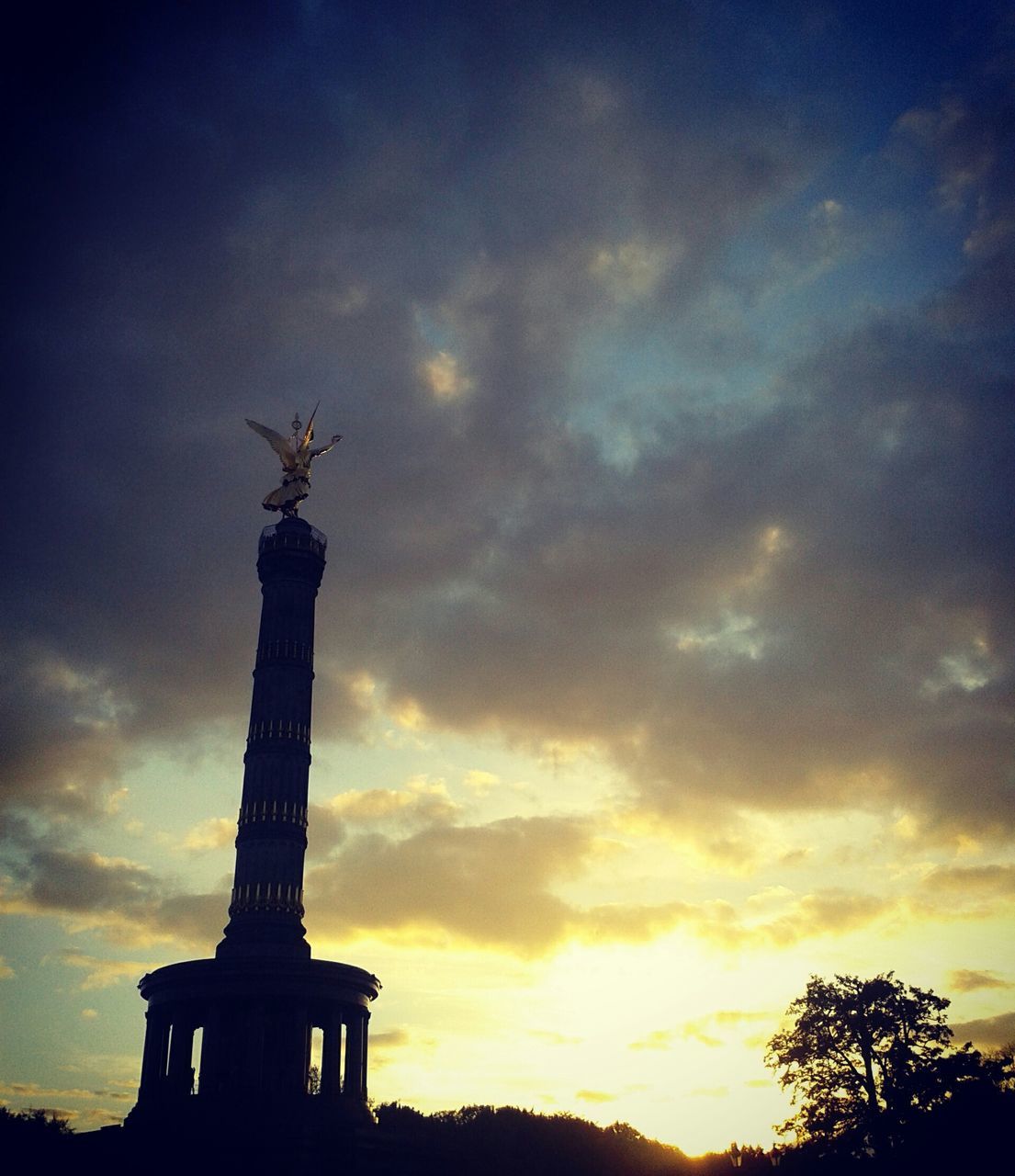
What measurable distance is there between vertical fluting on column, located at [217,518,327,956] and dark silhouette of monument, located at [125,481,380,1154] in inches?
2.7

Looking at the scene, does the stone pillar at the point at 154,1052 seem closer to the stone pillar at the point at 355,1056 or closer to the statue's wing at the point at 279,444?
the stone pillar at the point at 355,1056

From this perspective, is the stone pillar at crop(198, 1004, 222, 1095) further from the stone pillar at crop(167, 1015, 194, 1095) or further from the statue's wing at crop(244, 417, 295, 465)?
the statue's wing at crop(244, 417, 295, 465)

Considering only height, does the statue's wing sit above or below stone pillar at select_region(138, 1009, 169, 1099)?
above

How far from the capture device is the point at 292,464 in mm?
68250

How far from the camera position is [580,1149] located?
4491 cm

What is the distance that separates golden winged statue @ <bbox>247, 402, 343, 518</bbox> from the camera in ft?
221

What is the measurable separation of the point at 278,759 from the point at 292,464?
2076 centimetres

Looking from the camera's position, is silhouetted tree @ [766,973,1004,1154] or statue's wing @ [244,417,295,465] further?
statue's wing @ [244,417,295,465]

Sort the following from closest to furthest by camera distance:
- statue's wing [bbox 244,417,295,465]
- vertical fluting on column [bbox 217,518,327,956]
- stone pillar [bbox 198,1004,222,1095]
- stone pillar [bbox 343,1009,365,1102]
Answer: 1. stone pillar [bbox 198,1004,222,1095]
2. stone pillar [bbox 343,1009,365,1102]
3. vertical fluting on column [bbox 217,518,327,956]
4. statue's wing [bbox 244,417,295,465]

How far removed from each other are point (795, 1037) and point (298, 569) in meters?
37.9

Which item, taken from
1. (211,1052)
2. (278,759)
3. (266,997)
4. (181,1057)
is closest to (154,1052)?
(181,1057)

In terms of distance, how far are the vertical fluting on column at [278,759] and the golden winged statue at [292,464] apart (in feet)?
5.64

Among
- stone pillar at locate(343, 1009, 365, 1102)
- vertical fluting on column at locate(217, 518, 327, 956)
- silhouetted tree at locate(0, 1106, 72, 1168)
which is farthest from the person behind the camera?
vertical fluting on column at locate(217, 518, 327, 956)

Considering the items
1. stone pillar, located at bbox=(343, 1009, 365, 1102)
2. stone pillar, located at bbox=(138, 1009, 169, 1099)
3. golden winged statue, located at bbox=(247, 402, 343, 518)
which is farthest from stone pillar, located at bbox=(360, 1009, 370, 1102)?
golden winged statue, located at bbox=(247, 402, 343, 518)
